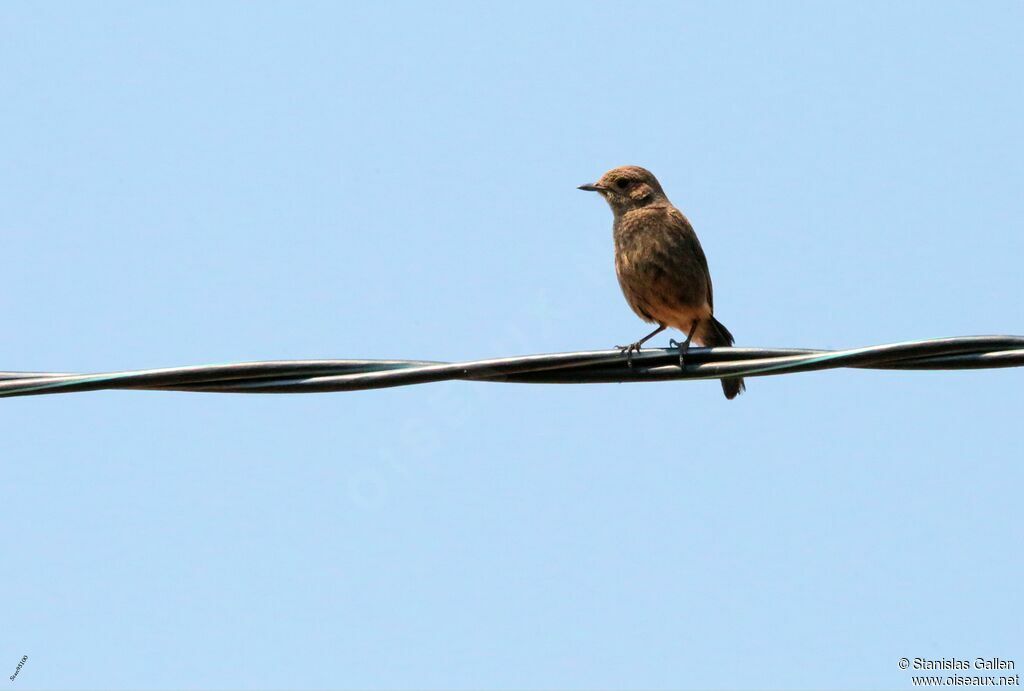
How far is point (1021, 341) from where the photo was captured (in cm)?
504

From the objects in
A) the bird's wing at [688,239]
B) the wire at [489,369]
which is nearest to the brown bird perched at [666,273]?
the bird's wing at [688,239]

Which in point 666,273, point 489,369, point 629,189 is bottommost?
point 489,369

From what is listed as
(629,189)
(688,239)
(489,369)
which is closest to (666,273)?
(688,239)

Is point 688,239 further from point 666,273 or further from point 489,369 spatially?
point 489,369

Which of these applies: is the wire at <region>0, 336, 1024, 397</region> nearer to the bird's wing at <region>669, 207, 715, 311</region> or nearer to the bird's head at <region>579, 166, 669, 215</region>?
the bird's wing at <region>669, 207, 715, 311</region>

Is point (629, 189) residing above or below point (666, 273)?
above

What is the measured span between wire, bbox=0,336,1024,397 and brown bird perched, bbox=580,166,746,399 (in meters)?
3.01

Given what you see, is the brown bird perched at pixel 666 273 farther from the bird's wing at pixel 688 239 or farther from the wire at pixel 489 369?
the wire at pixel 489 369

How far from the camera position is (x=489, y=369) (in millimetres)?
5242

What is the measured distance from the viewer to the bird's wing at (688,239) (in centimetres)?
876

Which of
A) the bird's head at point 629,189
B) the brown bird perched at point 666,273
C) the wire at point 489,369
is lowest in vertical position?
the wire at point 489,369

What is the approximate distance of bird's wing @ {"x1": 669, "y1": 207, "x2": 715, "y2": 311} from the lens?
8.76 m

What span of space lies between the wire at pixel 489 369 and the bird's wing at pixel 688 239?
3420mm

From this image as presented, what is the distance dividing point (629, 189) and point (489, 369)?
4.47 metres
